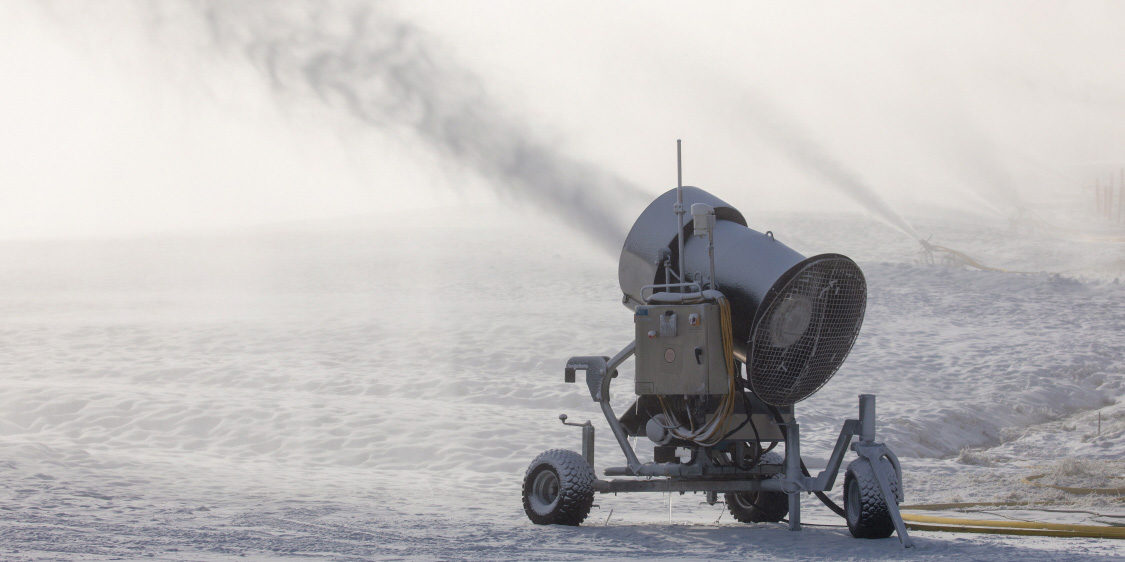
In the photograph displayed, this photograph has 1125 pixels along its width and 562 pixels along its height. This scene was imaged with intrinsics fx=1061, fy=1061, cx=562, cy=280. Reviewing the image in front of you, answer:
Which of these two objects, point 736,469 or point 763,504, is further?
point 763,504

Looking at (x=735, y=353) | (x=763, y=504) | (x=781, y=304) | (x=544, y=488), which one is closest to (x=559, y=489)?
(x=544, y=488)

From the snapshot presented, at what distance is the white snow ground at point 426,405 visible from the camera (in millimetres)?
6379

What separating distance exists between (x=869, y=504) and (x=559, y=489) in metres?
1.97

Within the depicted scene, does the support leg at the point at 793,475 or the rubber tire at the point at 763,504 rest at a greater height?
the support leg at the point at 793,475

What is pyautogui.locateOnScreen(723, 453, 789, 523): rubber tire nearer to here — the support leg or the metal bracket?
the support leg

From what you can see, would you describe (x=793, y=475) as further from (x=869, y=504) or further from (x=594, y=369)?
(x=594, y=369)

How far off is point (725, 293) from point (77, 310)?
21443mm

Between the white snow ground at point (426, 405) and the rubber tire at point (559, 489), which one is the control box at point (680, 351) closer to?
the rubber tire at point (559, 489)

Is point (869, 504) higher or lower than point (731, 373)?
lower

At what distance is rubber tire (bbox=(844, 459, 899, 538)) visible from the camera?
626 cm

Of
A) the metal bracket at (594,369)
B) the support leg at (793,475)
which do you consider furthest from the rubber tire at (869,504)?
the metal bracket at (594,369)

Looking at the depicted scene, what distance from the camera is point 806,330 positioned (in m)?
6.78

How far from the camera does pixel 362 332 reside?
2031 centimetres

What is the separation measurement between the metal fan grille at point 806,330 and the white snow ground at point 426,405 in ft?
3.16
